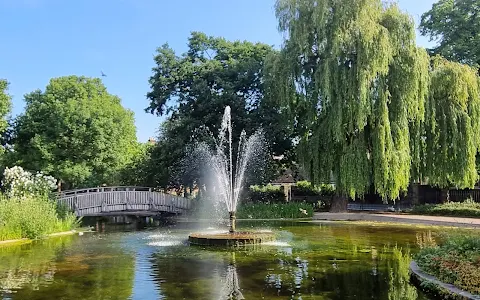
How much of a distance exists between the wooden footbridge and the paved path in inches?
349

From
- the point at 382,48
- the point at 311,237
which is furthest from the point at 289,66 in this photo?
the point at 311,237

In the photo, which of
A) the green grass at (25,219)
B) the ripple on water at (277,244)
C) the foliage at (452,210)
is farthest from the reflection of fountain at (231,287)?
the foliage at (452,210)

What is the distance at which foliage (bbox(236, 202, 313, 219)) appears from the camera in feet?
95.0

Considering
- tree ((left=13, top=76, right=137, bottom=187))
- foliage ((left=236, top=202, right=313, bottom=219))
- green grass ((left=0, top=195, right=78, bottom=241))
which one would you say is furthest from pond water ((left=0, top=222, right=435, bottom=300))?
tree ((left=13, top=76, right=137, bottom=187))

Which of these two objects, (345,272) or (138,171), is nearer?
(345,272)

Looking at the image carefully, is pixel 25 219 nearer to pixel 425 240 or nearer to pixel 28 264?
pixel 28 264

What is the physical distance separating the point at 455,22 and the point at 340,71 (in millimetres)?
16765

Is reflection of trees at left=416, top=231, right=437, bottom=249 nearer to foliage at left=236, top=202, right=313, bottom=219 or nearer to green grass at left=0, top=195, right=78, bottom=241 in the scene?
foliage at left=236, top=202, right=313, bottom=219

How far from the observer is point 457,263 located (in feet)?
29.2

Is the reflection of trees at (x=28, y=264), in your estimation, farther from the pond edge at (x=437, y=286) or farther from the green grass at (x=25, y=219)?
the pond edge at (x=437, y=286)

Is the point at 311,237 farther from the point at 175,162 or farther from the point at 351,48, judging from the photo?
the point at 175,162

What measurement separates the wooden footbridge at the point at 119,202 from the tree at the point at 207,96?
2535 mm

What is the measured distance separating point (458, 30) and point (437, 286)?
3311 centimetres

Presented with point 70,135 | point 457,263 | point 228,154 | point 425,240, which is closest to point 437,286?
point 457,263
